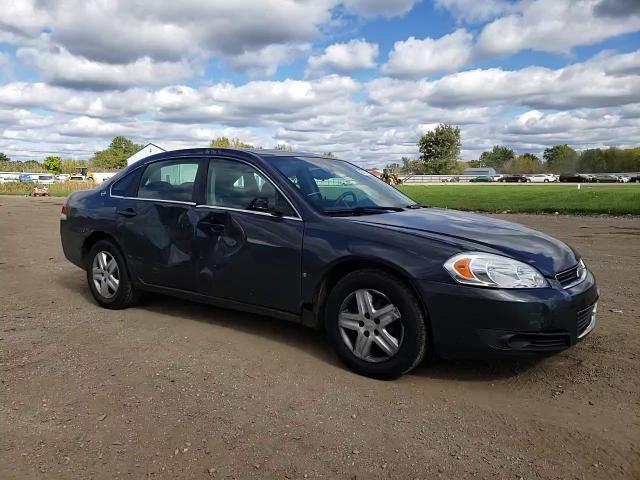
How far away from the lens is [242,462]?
2.79m

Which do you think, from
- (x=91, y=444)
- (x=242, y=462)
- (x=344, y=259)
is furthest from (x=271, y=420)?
(x=344, y=259)

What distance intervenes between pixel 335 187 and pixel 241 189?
2.65 ft

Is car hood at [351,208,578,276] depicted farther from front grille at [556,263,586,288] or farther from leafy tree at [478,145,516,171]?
leafy tree at [478,145,516,171]

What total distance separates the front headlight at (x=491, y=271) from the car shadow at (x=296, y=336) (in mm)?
561

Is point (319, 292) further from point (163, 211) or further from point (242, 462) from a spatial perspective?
point (163, 211)

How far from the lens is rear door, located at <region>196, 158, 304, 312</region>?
169 inches

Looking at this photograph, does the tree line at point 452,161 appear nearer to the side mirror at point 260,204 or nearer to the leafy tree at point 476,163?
the leafy tree at point 476,163

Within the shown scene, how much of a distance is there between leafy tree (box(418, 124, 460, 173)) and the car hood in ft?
332

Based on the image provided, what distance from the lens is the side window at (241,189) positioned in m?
4.49

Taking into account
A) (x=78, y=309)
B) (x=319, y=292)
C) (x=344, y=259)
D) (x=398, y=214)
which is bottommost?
(x=78, y=309)

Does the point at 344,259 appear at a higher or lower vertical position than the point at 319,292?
higher

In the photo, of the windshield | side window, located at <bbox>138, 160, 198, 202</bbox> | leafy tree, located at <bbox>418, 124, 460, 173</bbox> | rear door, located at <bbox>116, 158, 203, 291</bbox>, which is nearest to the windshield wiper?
the windshield

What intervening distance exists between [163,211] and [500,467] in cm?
367

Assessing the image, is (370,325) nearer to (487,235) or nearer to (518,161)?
(487,235)
